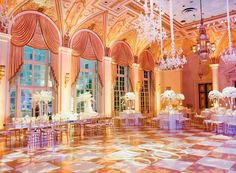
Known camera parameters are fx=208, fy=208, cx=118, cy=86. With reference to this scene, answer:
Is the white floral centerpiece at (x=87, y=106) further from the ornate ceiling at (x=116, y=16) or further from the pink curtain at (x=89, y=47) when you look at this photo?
the ornate ceiling at (x=116, y=16)

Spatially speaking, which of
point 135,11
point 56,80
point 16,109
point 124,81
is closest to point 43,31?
point 56,80

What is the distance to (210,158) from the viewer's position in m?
4.52

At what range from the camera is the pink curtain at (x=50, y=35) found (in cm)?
884

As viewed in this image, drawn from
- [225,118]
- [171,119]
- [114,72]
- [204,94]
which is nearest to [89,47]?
[114,72]

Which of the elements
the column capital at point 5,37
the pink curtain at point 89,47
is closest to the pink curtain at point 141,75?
the pink curtain at point 89,47

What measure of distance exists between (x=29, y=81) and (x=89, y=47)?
11.5 ft

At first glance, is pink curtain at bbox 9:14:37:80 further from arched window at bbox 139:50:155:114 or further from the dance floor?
arched window at bbox 139:50:155:114

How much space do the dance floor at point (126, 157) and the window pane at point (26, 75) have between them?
3.42m

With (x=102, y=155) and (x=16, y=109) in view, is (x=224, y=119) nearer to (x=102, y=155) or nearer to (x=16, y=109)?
(x=102, y=155)

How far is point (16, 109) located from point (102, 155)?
4.98 m

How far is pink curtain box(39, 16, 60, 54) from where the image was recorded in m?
8.84

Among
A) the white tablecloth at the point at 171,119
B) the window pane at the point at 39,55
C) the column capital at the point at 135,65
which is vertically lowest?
the white tablecloth at the point at 171,119

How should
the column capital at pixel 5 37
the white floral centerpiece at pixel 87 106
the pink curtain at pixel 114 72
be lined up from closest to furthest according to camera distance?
the column capital at pixel 5 37 → the white floral centerpiece at pixel 87 106 → the pink curtain at pixel 114 72

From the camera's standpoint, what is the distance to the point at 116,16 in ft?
34.4
